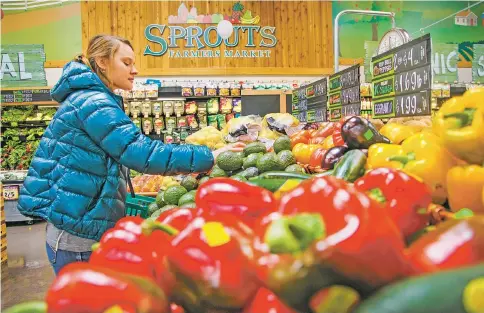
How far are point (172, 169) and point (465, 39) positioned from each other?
10.1m

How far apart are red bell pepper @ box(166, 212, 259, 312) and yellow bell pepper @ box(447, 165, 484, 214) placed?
0.61m

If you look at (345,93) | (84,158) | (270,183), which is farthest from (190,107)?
(270,183)

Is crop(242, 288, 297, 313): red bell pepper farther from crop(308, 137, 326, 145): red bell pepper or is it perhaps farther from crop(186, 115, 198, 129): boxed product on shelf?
crop(186, 115, 198, 129): boxed product on shelf

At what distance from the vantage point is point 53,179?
1999mm

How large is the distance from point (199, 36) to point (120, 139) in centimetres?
781

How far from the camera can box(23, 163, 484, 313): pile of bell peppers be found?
0.53 meters

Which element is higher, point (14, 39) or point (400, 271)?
point (14, 39)

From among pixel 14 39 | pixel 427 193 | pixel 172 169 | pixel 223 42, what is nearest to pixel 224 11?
pixel 223 42

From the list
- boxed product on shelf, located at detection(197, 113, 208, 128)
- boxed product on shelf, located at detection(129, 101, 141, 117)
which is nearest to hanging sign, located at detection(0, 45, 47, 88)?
boxed product on shelf, located at detection(129, 101, 141, 117)

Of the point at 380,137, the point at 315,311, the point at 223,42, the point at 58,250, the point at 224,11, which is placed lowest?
the point at 58,250

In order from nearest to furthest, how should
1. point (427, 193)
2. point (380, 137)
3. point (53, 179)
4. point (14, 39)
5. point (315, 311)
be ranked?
point (315, 311), point (427, 193), point (380, 137), point (53, 179), point (14, 39)

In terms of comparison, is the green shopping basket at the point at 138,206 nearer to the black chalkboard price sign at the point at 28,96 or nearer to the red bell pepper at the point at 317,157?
the red bell pepper at the point at 317,157

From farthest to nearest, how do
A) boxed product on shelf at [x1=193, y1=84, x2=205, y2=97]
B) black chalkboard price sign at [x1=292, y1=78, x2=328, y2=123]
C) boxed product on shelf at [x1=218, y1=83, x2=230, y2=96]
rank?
boxed product on shelf at [x1=218, y1=83, x2=230, y2=96] → boxed product on shelf at [x1=193, y1=84, x2=205, y2=97] → black chalkboard price sign at [x1=292, y1=78, x2=328, y2=123]

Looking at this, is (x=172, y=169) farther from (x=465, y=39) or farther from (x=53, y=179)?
(x=465, y=39)
